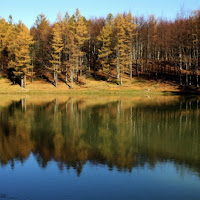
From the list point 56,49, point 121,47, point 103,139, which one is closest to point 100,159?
point 103,139

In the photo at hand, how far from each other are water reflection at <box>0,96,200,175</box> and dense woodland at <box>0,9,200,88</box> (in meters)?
30.9

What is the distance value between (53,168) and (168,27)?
218 ft

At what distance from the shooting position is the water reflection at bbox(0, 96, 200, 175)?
1377cm

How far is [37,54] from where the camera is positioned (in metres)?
63.1

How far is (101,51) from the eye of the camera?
61.2m

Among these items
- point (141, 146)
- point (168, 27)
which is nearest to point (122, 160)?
point (141, 146)

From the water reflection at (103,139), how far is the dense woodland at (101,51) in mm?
30856

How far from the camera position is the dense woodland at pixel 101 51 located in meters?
58.3

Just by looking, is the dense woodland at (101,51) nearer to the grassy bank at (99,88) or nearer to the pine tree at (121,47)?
the pine tree at (121,47)

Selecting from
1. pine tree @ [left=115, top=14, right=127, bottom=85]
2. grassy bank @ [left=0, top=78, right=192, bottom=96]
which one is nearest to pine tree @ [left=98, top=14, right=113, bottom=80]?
pine tree @ [left=115, top=14, right=127, bottom=85]

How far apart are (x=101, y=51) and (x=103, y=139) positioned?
45075mm

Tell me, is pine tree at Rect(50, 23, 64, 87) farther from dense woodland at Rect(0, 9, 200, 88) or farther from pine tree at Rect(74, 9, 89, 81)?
pine tree at Rect(74, 9, 89, 81)

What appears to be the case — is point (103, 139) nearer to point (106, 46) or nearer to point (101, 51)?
point (101, 51)

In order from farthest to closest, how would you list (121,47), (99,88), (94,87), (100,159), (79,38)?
(121,47), (79,38), (94,87), (99,88), (100,159)
